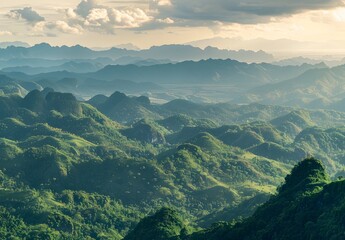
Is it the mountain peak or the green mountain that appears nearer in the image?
the green mountain

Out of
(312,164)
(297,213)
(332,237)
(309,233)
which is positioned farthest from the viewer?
(312,164)

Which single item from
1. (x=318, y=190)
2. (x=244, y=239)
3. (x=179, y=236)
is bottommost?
(x=179, y=236)

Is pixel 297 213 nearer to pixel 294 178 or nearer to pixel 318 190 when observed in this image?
pixel 318 190

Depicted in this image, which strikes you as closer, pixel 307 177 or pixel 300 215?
pixel 300 215

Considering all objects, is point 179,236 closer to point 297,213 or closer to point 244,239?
point 244,239

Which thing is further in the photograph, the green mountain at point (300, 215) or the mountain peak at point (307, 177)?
the mountain peak at point (307, 177)

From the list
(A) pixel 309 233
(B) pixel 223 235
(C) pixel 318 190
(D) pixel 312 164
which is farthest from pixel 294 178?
(A) pixel 309 233

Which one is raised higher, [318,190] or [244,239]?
[318,190]

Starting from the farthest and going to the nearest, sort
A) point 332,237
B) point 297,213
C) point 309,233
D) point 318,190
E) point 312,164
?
point 312,164
point 318,190
point 297,213
point 309,233
point 332,237

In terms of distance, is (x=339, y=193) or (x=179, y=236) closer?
(x=339, y=193)
